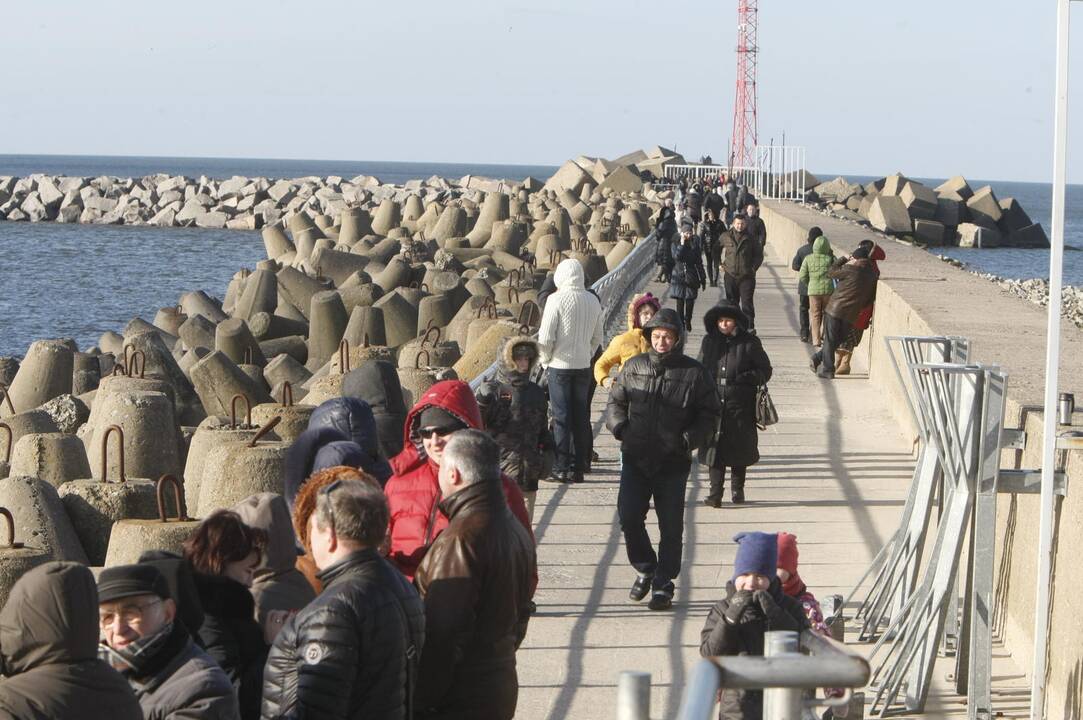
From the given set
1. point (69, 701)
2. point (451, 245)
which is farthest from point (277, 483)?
point (451, 245)

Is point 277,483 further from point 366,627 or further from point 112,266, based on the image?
point 112,266

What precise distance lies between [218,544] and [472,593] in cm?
76

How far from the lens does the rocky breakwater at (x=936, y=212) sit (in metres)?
65.2

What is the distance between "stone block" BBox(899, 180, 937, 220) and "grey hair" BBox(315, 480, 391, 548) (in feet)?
222

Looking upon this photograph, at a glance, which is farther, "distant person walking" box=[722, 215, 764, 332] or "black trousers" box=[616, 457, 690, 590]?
"distant person walking" box=[722, 215, 764, 332]

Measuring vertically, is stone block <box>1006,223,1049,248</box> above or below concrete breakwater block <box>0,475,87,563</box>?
below

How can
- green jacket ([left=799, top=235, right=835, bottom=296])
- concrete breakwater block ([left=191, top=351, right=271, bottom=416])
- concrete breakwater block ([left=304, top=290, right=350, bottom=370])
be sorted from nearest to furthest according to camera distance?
concrete breakwater block ([left=191, top=351, right=271, bottom=416]) < green jacket ([left=799, top=235, right=835, bottom=296]) < concrete breakwater block ([left=304, top=290, right=350, bottom=370])

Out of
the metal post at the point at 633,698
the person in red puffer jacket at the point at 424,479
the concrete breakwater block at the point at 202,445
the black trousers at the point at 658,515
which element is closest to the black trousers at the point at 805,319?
the concrete breakwater block at the point at 202,445

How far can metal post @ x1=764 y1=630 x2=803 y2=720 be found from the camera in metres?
2.85

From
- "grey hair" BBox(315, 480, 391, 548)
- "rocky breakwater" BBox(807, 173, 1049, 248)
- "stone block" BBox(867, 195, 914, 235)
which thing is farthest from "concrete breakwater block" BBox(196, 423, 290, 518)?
"stone block" BBox(867, 195, 914, 235)

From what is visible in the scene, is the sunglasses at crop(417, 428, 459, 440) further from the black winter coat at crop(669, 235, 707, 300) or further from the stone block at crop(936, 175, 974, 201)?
the stone block at crop(936, 175, 974, 201)

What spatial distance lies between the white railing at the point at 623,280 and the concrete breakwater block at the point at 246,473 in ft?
20.7

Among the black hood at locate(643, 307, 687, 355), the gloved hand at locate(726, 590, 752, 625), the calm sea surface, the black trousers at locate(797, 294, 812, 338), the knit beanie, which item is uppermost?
the black hood at locate(643, 307, 687, 355)

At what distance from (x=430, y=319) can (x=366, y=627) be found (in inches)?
648
